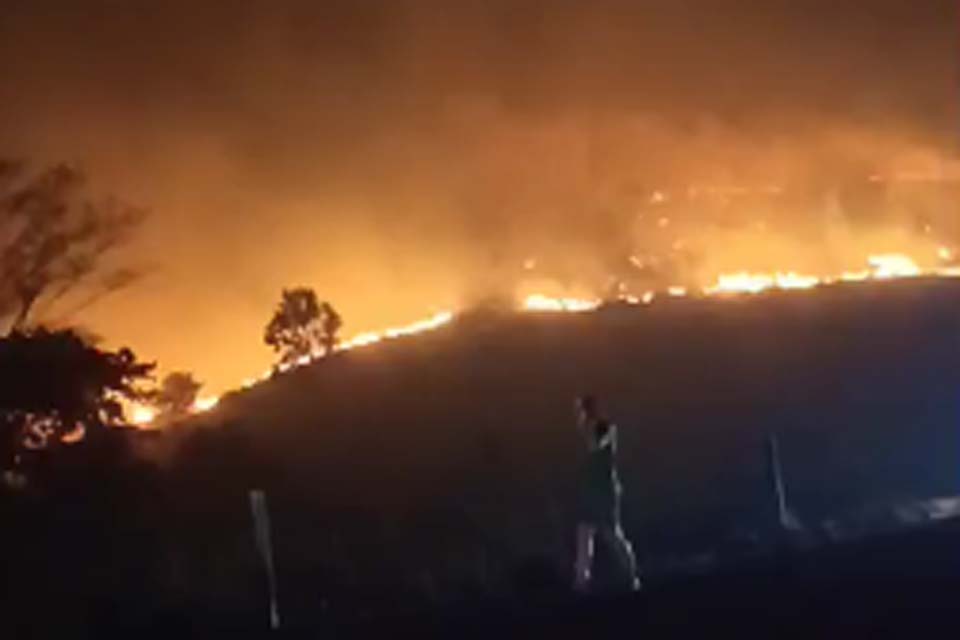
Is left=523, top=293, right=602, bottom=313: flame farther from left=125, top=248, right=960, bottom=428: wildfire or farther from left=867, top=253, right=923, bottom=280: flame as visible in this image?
left=867, top=253, right=923, bottom=280: flame

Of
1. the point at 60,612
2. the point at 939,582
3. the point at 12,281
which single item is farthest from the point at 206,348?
the point at 939,582

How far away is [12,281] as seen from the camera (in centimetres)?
2745

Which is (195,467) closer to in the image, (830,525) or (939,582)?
(830,525)

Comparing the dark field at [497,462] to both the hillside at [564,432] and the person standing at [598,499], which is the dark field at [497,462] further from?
the person standing at [598,499]

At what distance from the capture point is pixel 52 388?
21.7 meters

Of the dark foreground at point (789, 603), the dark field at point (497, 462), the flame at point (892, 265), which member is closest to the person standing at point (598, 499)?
the dark field at point (497, 462)

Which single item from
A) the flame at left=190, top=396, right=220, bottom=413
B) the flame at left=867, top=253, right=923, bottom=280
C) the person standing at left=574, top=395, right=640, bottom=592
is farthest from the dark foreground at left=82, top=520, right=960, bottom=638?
the flame at left=867, top=253, right=923, bottom=280

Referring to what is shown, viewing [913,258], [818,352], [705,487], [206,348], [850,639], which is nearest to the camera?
[850,639]

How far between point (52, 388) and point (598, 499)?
9512 mm

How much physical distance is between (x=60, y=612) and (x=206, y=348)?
16.6 metres

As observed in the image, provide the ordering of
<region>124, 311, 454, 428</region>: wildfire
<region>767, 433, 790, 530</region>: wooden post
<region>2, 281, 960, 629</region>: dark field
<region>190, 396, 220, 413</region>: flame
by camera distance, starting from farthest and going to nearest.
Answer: <region>190, 396, 220, 413</region>: flame < <region>124, 311, 454, 428</region>: wildfire < <region>2, 281, 960, 629</region>: dark field < <region>767, 433, 790, 530</region>: wooden post

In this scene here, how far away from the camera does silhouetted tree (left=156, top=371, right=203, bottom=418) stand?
28698 millimetres

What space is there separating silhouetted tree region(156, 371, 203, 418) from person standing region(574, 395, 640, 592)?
14.5 m

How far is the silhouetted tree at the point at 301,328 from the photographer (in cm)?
3102
